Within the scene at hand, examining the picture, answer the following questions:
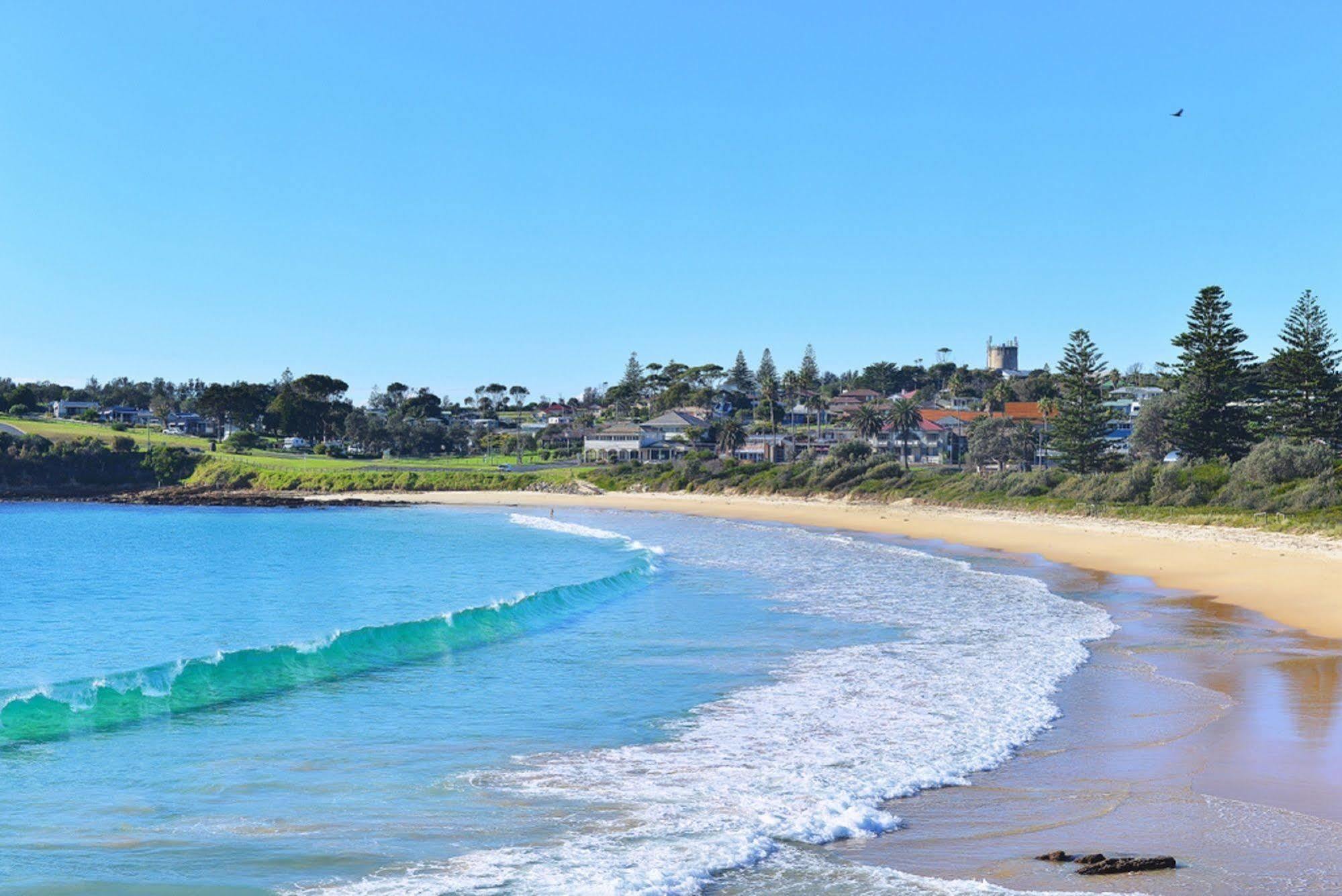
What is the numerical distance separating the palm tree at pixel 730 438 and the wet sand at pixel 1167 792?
264ft

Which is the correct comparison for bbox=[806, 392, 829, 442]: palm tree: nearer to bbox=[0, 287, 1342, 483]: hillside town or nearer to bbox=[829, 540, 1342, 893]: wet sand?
bbox=[0, 287, 1342, 483]: hillside town

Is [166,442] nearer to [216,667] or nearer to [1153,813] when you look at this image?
[216,667]

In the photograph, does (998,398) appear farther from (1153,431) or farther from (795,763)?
(795,763)

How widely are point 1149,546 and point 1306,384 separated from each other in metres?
22.1

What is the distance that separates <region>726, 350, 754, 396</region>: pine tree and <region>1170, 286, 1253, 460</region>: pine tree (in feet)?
332

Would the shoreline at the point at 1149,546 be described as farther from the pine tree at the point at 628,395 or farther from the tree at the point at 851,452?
the pine tree at the point at 628,395

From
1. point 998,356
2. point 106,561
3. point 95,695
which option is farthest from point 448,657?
point 998,356

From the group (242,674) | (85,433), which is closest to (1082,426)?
(242,674)

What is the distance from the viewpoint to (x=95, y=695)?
47.1 feet

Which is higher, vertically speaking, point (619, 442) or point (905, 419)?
point (905, 419)

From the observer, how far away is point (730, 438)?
318 ft

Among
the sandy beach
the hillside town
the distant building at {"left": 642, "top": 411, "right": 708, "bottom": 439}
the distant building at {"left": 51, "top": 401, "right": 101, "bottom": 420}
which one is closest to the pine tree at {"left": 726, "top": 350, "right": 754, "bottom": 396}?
the hillside town

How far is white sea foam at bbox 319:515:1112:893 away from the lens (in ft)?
26.4

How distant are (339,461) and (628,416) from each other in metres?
42.1
